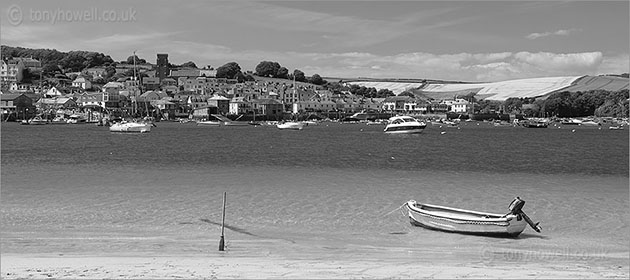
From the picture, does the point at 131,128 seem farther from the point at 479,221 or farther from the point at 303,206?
the point at 479,221

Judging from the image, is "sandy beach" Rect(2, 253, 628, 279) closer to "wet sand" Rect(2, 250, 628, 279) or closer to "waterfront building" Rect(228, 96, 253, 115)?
"wet sand" Rect(2, 250, 628, 279)

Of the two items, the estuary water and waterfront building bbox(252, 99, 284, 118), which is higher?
waterfront building bbox(252, 99, 284, 118)

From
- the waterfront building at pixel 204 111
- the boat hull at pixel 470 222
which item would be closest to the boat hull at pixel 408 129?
the boat hull at pixel 470 222

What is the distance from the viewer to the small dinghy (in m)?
17.1

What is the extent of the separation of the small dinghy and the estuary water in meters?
0.30

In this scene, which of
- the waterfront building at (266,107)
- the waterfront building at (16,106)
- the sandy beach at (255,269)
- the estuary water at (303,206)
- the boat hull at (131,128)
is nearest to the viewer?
the sandy beach at (255,269)

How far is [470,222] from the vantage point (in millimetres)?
17359

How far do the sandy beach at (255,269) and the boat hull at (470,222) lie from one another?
311cm

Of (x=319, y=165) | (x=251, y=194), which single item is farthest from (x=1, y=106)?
(x=251, y=194)

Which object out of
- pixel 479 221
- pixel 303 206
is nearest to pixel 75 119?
pixel 303 206

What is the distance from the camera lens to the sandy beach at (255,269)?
452 inches

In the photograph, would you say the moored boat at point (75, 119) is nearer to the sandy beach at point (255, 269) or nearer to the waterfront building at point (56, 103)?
the waterfront building at point (56, 103)

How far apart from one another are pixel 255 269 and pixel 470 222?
7.36 metres

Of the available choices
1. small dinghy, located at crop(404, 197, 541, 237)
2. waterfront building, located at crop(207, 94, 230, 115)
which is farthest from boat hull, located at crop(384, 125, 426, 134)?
waterfront building, located at crop(207, 94, 230, 115)
